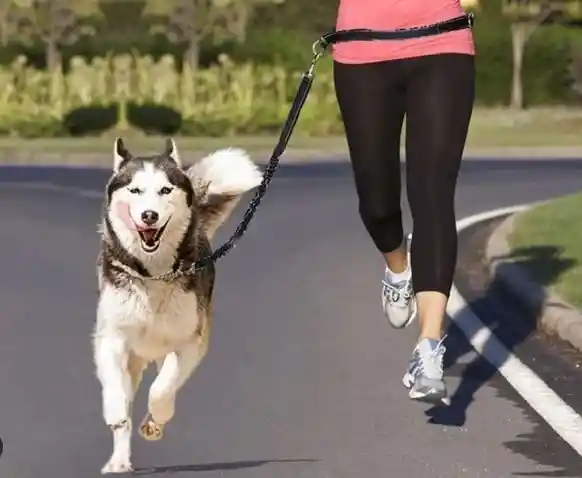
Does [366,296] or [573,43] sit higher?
[366,296]

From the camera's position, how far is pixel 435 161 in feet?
24.7

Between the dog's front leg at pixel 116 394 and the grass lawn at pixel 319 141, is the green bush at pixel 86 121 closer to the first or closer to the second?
the grass lawn at pixel 319 141

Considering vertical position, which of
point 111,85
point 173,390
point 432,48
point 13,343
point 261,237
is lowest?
point 111,85

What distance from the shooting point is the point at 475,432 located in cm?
733

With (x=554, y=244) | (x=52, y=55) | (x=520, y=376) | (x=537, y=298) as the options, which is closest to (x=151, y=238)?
(x=520, y=376)

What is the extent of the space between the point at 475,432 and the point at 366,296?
428 centimetres

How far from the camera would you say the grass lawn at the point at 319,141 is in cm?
2800

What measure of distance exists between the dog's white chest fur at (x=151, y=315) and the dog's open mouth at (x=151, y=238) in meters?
0.13

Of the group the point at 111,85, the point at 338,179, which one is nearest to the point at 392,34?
the point at 338,179

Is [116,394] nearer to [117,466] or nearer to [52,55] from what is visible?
[117,466]

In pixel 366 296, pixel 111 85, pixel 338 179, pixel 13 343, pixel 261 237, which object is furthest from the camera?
pixel 111 85

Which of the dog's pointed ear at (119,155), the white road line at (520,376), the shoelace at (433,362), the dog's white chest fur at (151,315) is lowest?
the white road line at (520,376)

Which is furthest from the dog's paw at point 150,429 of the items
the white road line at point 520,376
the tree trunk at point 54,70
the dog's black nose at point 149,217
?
the tree trunk at point 54,70

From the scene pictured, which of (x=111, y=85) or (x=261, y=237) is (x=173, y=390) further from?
(x=111, y=85)
